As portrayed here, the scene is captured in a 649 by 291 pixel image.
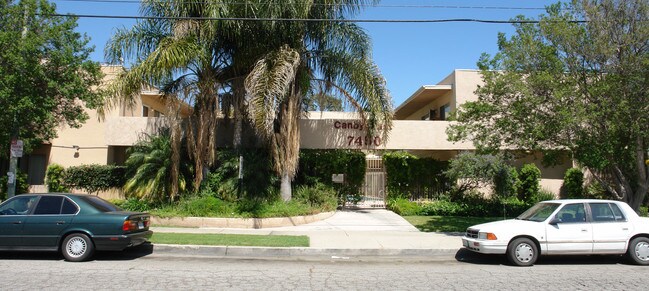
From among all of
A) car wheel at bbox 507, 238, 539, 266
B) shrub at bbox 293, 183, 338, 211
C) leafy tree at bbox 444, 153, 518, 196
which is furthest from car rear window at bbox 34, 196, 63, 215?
leafy tree at bbox 444, 153, 518, 196

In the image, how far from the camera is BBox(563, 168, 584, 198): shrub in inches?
805

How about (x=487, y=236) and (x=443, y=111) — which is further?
(x=443, y=111)

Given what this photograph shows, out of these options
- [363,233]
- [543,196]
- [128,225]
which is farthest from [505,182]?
[128,225]

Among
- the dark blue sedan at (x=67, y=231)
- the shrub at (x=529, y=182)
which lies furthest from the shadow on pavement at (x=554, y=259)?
the shrub at (x=529, y=182)

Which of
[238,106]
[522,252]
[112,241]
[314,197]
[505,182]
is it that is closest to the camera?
[112,241]

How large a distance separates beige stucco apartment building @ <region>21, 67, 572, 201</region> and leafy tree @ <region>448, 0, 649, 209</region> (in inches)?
174

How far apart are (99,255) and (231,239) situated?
3065mm

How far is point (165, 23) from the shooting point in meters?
16.5

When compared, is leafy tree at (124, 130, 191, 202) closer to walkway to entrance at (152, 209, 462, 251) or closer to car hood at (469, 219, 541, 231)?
walkway to entrance at (152, 209, 462, 251)

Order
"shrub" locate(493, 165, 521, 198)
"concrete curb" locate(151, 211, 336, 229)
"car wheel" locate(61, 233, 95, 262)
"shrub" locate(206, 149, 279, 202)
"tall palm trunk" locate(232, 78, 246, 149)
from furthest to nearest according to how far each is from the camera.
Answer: "shrub" locate(493, 165, 521, 198) → "tall palm trunk" locate(232, 78, 246, 149) → "shrub" locate(206, 149, 279, 202) → "concrete curb" locate(151, 211, 336, 229) → "car wheel" locate(61, 233, 95, 262)

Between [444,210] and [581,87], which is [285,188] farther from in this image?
[581,87]

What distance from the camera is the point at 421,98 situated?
1048 inches

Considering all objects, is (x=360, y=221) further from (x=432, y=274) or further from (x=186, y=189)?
(x=432, y=274)

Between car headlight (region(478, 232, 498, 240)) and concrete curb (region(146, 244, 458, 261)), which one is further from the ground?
car headlight (region(478, 232, 498, 240))
